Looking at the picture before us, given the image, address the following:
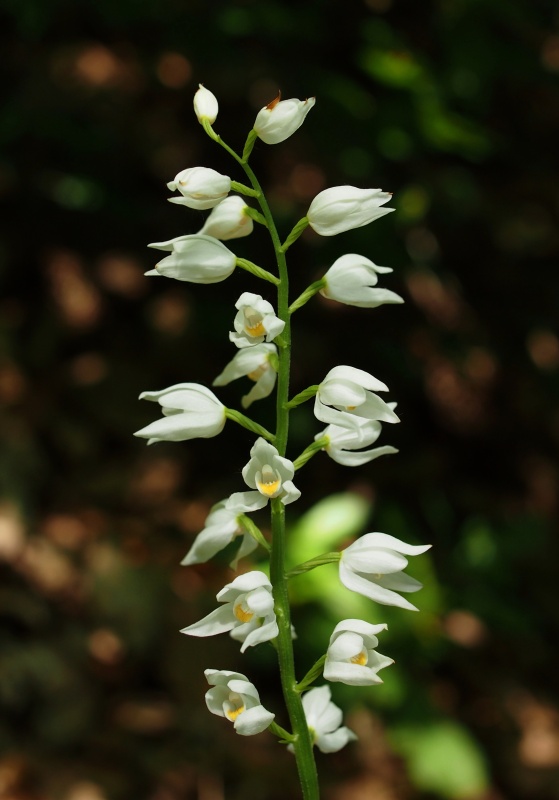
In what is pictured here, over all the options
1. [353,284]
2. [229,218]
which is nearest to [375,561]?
[353,284]

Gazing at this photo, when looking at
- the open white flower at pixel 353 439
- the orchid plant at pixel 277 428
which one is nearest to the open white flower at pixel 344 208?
the orchid plant at pixel 277 428

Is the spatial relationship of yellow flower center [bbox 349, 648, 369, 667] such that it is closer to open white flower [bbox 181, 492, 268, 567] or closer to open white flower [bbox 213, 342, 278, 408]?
open white flower [bbox 181, 492, 268, 567]

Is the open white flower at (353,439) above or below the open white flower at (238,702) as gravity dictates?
above

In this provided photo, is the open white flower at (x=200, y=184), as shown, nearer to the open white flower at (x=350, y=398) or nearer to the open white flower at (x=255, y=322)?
the open white flower at (x=255, y=322)

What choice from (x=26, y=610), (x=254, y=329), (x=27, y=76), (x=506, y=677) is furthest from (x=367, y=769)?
(x=27, y=76)

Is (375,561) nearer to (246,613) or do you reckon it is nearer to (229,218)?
(246,613)

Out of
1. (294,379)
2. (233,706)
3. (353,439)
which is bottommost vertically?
(294,379)

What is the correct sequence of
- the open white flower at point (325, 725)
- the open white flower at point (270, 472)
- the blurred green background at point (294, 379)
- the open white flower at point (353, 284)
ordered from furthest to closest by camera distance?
the blurred green background at point (294, 379), the open white flower at point (325, 725), the open white flower at point (353, 284), the open white flower at point (270, 472)
